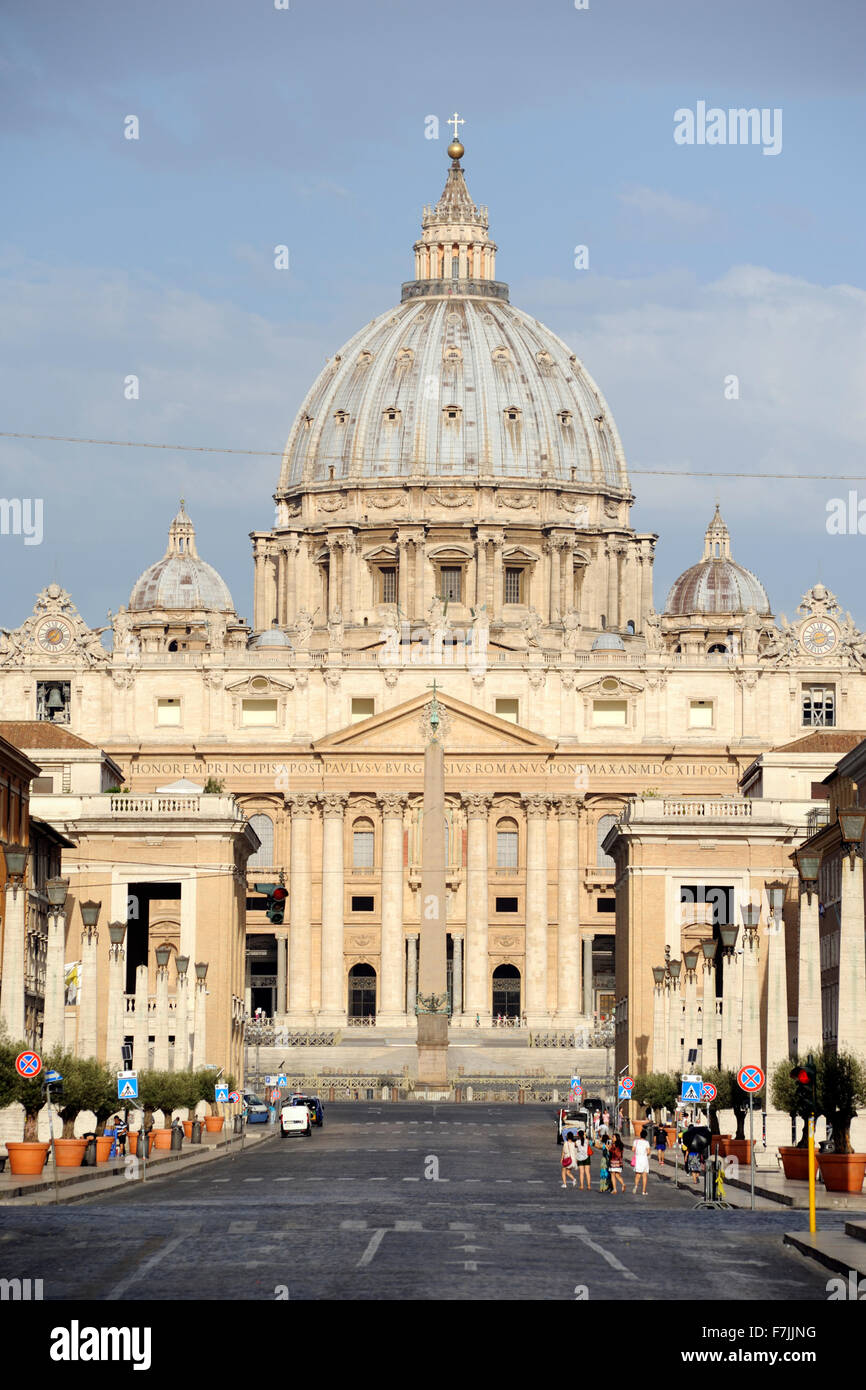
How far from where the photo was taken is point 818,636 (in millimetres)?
159750

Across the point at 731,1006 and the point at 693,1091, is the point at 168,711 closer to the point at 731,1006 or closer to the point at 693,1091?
the point at 731,1006

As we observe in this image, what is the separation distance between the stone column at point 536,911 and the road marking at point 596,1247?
109m

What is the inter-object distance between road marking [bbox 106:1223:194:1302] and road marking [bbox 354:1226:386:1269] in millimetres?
2298

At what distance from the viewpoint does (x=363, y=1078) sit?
12300cm

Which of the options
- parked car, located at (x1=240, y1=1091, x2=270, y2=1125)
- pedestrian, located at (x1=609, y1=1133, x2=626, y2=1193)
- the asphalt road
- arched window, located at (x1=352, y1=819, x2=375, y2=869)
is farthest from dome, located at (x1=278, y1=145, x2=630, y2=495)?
pedestrian, located at (x1=609, y1=1133, x2=626, y2=1193)

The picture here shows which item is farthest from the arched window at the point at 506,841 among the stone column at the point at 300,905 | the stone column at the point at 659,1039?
the stone column at the point at 659,1039

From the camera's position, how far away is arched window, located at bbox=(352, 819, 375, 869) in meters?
158

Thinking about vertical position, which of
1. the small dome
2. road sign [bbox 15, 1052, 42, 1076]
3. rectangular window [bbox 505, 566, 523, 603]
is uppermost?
rectangular window [bbox 505, 566, 523, 603]

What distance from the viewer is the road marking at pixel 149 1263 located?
1155 inches

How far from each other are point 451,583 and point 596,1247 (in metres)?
153

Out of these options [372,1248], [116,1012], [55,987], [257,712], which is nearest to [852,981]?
A: [55,987]

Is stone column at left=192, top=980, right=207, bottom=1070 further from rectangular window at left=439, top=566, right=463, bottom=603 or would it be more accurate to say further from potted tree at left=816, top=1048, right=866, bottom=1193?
rectangular window at left=439, top=566, right=463, bottom=603

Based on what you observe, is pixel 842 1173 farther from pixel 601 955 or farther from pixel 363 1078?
pixel 601 955
